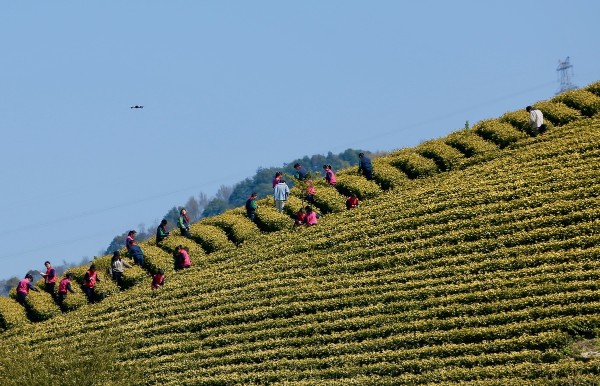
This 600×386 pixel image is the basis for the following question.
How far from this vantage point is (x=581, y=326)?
1267 inches

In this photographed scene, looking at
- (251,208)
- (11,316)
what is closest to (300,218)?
(251,208)

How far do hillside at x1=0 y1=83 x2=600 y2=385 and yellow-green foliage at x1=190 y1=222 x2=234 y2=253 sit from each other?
96mm

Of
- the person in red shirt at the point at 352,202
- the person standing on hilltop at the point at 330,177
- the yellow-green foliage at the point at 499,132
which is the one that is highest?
the yellow-green foliage at the point at 499,132

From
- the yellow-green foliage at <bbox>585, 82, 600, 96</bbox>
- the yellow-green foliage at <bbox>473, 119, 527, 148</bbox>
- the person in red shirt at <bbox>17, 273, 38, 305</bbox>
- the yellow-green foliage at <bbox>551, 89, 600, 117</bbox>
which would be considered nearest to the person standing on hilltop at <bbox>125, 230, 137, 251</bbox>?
the person in red shirt at <bbox>17, 273, 38, 305</bbox>

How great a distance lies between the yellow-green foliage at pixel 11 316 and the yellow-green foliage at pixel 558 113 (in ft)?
76.5

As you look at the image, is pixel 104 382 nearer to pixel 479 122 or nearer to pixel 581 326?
pixel 581 326

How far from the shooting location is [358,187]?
162 feet

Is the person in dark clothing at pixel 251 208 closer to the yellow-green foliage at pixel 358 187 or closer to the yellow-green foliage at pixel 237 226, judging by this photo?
the yellow-green foliage at pixel 237 226

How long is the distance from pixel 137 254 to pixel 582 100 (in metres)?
20.3

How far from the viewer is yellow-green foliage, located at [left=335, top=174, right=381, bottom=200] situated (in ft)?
161

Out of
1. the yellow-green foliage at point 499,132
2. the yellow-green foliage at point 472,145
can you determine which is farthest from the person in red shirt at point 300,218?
the yellow-green foliage at point 499,132

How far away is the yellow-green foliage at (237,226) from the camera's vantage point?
4844cm

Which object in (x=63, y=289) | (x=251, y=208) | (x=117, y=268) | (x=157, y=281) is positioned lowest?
(x=157, y=281)

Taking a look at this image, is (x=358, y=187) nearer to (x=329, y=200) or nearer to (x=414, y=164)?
(x=329, y=200)
